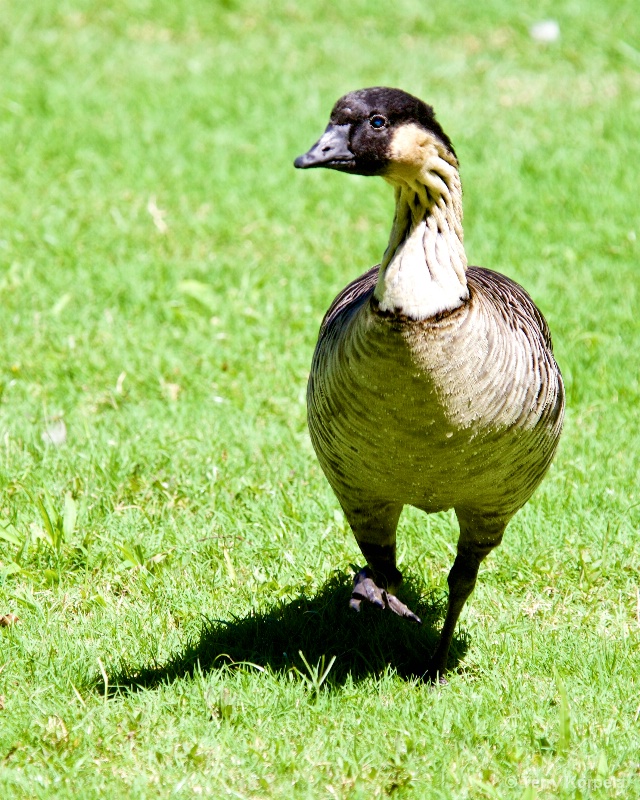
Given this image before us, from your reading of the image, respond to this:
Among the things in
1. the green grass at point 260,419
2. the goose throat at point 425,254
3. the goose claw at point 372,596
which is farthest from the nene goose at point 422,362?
the green grass at point 260,419

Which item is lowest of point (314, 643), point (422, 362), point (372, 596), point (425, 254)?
point (314, 643)

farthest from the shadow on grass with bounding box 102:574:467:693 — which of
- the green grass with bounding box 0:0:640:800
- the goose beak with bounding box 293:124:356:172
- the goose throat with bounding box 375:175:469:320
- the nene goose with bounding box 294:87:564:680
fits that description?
the goose beak with bounding box 293:124:356:172

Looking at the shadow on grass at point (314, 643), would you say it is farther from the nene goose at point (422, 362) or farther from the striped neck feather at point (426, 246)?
the striped neck feather at point (426, 246)

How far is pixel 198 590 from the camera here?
14.6 ft

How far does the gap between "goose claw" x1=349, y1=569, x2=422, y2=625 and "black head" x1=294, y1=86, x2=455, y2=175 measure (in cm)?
181

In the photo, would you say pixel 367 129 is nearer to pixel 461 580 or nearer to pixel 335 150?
pixel 335 150

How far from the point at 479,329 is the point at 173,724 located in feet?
5.65

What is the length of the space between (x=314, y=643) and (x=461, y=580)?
68cm

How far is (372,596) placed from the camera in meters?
4.32

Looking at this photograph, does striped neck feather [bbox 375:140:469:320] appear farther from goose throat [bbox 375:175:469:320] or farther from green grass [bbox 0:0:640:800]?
green grass [bbox 0:0:640:800]

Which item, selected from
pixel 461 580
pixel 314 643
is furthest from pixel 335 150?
pixel 314 643

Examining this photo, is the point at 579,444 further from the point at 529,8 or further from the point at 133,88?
the point at 529,8

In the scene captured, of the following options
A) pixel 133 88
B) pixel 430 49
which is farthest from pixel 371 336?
pixel 430 49

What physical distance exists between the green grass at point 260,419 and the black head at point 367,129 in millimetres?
1884
